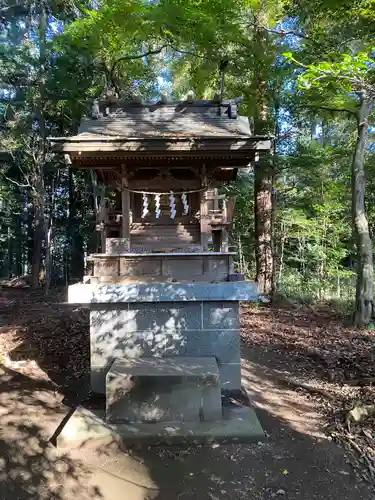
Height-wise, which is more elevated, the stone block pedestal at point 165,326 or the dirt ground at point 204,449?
the stone block pedestal at point 165,326

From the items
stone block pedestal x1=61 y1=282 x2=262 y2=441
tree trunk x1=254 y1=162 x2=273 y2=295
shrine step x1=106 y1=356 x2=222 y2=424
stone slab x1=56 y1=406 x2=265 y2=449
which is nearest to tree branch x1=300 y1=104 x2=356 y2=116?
tree trunk x1=254 y1=162 x2=273 y2=295

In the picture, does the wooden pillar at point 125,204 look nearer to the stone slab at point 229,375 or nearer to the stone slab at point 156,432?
the stone slab at point 229,375

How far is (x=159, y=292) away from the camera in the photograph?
19.0 feet

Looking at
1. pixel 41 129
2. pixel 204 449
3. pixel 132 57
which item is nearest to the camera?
pixel 204 449

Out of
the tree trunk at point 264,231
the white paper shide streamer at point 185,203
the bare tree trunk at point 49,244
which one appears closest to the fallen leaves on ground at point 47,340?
the bare tree trunk at point 49,244

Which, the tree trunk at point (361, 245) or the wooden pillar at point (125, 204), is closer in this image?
the wooden pillar at point (125, 204)

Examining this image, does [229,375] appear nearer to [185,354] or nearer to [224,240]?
[185,354]

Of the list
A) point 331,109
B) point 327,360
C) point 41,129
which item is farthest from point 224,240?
point 41,129

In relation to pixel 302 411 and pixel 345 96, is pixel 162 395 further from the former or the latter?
pixel 345 96

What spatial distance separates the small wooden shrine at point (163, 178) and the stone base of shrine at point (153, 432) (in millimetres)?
2268

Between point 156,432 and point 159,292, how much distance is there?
197cm

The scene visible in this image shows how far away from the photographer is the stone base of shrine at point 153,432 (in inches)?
182

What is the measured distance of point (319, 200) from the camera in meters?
A: 15.5

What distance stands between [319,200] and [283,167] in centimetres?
310
